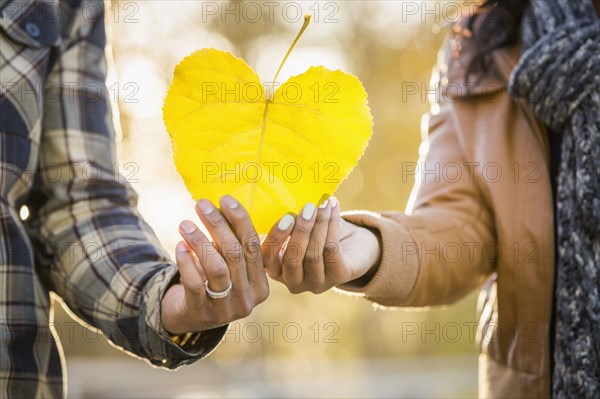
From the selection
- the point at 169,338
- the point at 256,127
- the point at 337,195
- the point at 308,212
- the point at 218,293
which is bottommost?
the point at 337,195

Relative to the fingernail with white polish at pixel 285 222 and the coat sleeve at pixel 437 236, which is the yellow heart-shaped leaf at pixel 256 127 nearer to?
the fingernail with white polish at pixel 285 222

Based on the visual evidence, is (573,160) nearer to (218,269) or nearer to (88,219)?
(218,269)

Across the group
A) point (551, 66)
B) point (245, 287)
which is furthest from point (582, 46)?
point (245, 287)

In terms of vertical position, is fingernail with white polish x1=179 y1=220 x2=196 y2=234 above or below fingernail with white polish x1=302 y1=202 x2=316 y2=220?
below

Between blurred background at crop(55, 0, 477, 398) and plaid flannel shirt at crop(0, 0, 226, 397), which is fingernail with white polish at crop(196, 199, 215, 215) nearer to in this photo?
plaid flannel shirt at crop(0, 0, 226, 397)

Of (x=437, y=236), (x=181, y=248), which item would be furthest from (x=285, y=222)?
(x=437, y=236)

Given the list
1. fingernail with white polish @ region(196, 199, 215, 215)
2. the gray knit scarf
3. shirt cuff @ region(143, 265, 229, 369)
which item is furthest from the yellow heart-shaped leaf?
the gray knit scarf

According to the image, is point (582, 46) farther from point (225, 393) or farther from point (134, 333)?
point (225, 393)

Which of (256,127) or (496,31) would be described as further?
(496,31)
